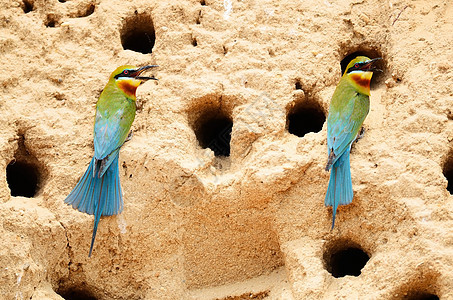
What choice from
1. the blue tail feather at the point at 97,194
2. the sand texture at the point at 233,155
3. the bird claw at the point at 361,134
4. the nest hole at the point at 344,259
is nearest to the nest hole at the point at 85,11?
the sand texture at the point at 233,155

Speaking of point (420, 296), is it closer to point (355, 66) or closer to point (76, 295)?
point (355, 66)

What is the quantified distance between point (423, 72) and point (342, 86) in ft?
1.34

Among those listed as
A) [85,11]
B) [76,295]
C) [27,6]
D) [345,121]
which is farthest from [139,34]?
[76,295]

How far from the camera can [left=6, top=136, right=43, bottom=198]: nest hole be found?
3260 mm

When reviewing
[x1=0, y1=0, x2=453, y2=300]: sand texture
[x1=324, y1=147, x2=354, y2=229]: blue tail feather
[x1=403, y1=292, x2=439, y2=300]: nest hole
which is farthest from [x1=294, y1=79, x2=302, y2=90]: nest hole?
[x1=403, y1=292, x2=439, y2=300]: nest hole

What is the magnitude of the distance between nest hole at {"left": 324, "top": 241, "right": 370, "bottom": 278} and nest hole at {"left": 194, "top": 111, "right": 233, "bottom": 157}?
0.72m

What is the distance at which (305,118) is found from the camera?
353 cm

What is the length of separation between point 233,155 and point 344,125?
21.6 inches

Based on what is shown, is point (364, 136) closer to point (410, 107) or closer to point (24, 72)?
point (410, 107)

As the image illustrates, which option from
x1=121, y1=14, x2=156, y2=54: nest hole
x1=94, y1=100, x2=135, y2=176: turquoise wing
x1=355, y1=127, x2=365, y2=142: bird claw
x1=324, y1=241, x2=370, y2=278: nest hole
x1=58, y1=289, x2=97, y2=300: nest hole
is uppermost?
x1=355, y1=127, x2=365, y2=142: bird claw

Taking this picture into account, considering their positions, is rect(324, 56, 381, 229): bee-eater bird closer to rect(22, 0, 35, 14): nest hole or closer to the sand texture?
the sand texture

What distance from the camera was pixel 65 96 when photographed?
3389 millimetres

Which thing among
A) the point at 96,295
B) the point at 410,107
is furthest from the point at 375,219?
the point at 96,295

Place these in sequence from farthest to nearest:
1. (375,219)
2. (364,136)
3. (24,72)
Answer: (24,72) → (364,136) → (375,219)
